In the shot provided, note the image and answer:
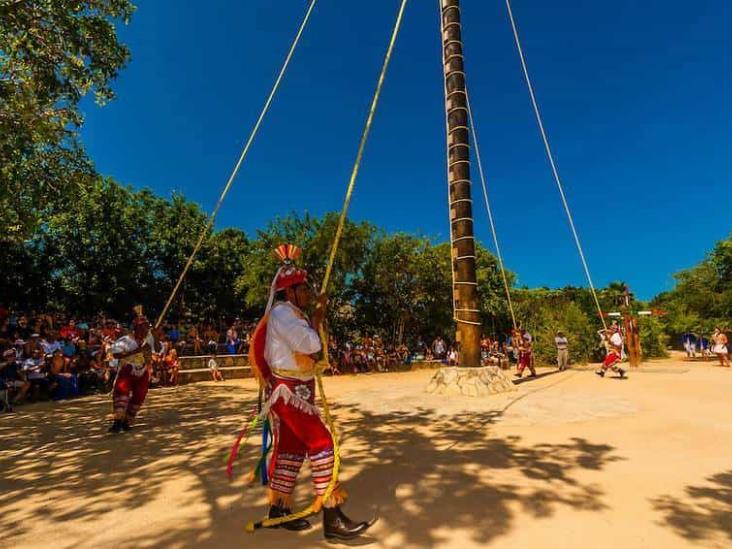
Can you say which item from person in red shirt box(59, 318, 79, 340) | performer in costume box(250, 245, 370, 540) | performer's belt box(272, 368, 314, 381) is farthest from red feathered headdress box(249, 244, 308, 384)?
person in red shirt box(59, 318, 79, 340)

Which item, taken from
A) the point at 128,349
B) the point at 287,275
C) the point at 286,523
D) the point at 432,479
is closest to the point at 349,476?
the point at 432,479

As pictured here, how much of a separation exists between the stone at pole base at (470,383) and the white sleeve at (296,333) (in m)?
6.55

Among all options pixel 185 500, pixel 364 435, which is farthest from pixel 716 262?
pixel 185 500

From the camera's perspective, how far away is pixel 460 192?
10094 mm

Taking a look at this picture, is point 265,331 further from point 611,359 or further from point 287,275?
point 611,359

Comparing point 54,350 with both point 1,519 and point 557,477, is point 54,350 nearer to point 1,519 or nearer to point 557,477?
point 1,519

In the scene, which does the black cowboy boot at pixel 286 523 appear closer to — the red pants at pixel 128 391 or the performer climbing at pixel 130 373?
the performer climbing at pixel 130 373

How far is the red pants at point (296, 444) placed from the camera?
3.18 metres

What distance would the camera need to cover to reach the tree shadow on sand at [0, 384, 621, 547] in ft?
10.7

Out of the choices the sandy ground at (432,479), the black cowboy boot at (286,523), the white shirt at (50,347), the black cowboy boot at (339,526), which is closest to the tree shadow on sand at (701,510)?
the sandy ground at (432,479)

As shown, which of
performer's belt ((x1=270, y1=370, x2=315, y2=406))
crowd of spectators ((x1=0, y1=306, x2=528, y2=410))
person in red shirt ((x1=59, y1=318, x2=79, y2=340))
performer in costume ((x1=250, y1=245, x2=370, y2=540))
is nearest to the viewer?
performer in costume ((x1=250, y1=245, x2=370, y2=540))

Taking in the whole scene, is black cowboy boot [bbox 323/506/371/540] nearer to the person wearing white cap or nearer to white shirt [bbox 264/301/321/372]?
white shirt [bbox 264/301/321/372]

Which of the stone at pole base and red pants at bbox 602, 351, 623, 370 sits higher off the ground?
red pants at bbox 602, 351, 623, 370

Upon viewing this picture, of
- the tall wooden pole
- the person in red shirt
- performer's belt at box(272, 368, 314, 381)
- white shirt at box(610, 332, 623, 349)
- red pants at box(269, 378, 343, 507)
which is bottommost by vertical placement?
red pants at box(269, 378, 343, 507)
